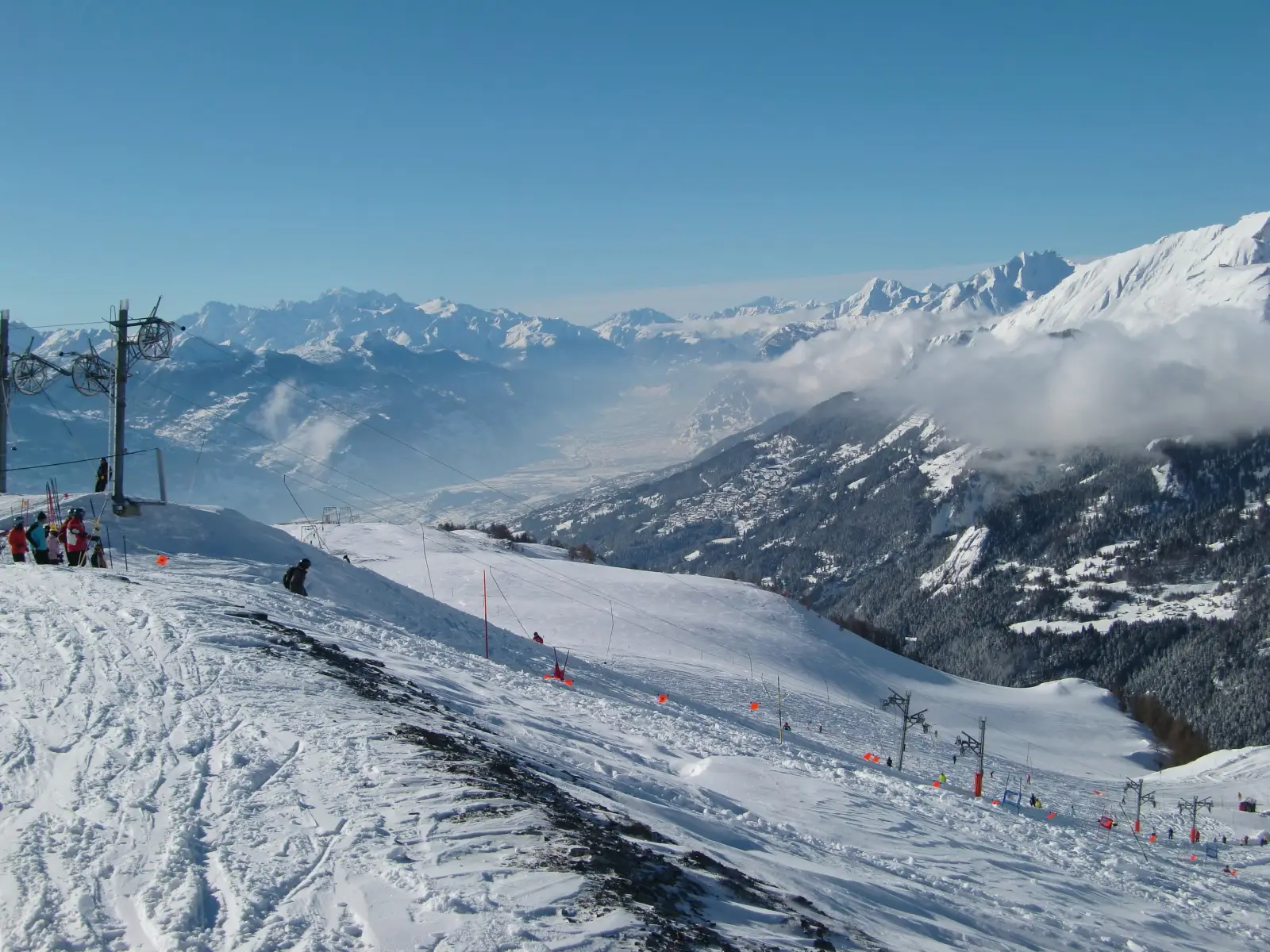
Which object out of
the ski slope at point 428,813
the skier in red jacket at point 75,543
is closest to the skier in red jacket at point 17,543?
the skier in red jacket at point 75,543

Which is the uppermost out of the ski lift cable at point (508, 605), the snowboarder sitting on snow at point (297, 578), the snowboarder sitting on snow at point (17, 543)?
the snowboarder sitting on snow at point (17, 543)

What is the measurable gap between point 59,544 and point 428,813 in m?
22.6

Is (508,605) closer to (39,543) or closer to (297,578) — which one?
(297,578)

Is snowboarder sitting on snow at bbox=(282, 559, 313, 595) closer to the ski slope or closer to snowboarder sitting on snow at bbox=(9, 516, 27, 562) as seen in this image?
the ski slope

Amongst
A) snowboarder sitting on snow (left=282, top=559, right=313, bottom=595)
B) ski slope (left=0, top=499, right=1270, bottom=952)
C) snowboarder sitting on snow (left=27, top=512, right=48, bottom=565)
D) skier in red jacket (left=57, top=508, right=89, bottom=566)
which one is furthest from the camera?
snowboarder sitting on snow (left=282, top=559, right=313, bottom=595)

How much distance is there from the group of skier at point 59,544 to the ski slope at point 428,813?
1.14 m

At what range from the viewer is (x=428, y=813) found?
9.34 meters

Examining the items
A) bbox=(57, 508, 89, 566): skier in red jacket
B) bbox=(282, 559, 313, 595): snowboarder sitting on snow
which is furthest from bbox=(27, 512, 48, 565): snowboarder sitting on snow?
bbox=(282, 559, 313, 595): snowboarder sitting on snow

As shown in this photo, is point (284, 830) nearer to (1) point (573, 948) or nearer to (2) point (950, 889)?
(1) point (573, 948)

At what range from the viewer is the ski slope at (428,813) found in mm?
7406

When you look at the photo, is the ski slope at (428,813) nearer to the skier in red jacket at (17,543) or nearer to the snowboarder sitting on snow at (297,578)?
the snowboarder sitting on snow at (297,578)

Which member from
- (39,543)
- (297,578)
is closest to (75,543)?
(39,543)

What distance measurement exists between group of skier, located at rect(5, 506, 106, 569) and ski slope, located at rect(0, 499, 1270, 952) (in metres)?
1.14

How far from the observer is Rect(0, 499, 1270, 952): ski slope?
7406mm
